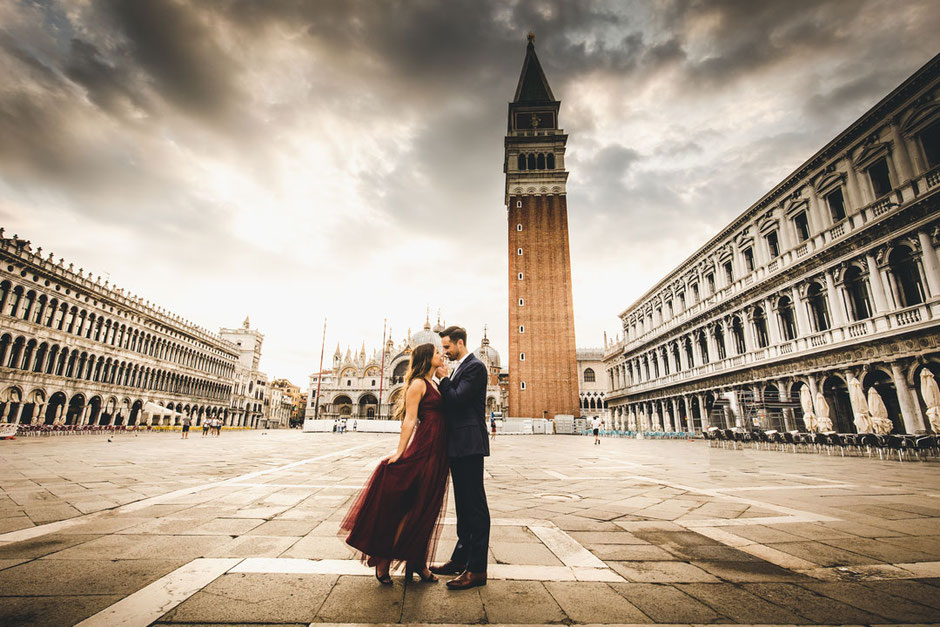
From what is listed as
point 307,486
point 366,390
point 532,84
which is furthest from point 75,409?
point 532,84

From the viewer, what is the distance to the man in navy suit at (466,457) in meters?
2.49

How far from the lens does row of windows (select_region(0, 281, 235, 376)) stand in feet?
84.0

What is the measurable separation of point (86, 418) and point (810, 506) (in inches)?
1662

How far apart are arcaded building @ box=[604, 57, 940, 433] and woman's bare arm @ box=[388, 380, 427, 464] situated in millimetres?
15163

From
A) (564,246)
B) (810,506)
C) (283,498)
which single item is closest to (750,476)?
(810,506)

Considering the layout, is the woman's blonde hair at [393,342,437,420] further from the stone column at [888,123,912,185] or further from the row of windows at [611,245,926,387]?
the stone column at [888,123,912,185]

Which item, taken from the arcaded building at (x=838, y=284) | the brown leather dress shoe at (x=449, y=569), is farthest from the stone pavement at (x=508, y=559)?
the arcaded building at (x=838, y=284)

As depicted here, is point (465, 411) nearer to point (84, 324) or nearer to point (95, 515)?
point (95, 515)

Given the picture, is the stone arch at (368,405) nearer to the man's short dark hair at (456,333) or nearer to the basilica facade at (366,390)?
the basilica facade at (366,390)

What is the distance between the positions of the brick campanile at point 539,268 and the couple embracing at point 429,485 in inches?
1471

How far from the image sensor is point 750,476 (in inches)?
292

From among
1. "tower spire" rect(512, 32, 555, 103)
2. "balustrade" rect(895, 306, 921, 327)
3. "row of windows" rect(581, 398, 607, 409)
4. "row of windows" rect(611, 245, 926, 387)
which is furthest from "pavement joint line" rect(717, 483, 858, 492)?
"row of windows" rect(581, 398, 607, 409)

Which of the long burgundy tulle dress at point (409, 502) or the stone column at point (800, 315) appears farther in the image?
the stone column at point (800, 315)

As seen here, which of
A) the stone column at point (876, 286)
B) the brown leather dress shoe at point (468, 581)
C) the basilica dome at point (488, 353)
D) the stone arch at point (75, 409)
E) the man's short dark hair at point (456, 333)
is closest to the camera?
the brown leather dress shoe at point (468, 581)
